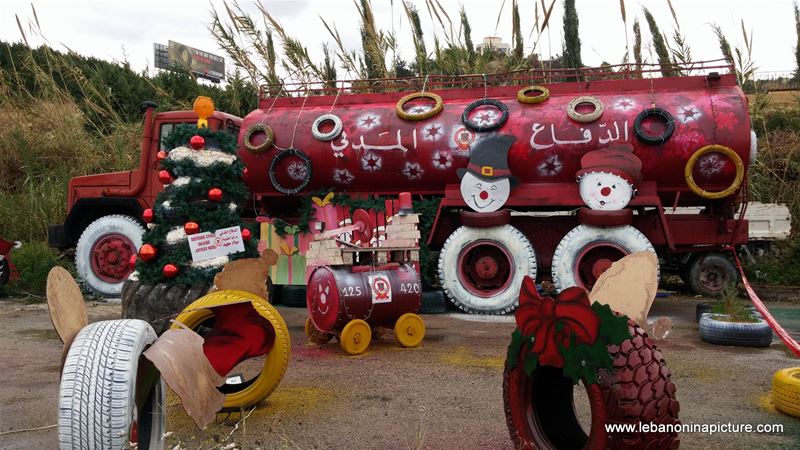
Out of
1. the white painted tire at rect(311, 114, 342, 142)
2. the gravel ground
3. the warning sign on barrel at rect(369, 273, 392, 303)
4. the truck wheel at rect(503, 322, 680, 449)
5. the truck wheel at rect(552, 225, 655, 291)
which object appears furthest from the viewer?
the white painted tire at rect(311, 114, 342, 142)

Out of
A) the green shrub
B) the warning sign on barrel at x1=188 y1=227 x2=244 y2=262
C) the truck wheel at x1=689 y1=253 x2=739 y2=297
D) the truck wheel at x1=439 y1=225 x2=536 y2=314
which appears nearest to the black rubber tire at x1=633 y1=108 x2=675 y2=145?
the truck wheel at x1=439 y1=225 x2=536 y2=314

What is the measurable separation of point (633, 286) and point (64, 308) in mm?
2520

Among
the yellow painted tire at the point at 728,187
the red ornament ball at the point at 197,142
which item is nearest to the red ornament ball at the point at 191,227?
the red ornament ball at the point at 197,142

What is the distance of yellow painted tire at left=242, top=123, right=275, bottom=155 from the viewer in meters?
9.03

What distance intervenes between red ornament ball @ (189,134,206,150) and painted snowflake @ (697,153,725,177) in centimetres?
580

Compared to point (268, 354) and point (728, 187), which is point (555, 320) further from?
point (728, 187)

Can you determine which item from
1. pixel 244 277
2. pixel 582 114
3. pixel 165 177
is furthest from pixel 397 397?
pixel 582 114

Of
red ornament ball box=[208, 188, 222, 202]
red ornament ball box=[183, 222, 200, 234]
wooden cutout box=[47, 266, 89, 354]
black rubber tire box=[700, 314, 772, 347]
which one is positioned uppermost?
red ornament ball box=[208, 188, 222, 202]

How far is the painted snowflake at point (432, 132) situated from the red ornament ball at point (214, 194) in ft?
10.8

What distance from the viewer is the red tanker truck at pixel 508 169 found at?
800 centimetres

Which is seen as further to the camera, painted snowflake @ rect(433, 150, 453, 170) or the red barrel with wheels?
painted snowflake @ rect(433, 150, 453, 170)

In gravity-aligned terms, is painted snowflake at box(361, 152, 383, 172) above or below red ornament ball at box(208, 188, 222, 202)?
above

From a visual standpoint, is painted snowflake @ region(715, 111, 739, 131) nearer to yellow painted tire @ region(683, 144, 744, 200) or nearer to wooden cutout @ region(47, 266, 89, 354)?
yellow painted tire @ region(683, 144, 744, 200)

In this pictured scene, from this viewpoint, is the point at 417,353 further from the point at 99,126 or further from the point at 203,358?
the point at 99,126
